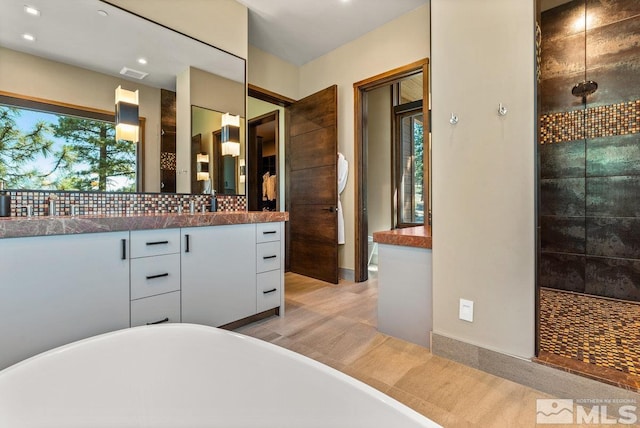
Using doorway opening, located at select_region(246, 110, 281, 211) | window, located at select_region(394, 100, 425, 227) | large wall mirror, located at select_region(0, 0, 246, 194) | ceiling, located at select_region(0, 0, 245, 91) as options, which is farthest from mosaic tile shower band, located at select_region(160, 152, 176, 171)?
window, located at select_region(394, 100, 425, 227)

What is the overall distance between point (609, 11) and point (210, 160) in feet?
12.4

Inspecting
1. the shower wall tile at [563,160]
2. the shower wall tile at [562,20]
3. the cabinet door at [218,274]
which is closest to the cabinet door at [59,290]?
the cabinet door at [218,274]

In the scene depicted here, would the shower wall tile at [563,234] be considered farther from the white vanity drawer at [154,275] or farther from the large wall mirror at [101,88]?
the white vanity drawer at [154,275]

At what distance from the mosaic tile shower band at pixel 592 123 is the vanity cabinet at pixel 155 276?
350cm

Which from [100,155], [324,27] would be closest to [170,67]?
[100,155]

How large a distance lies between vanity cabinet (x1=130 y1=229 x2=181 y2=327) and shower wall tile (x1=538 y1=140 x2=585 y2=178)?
11.2ft

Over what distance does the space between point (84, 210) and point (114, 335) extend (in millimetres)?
1328

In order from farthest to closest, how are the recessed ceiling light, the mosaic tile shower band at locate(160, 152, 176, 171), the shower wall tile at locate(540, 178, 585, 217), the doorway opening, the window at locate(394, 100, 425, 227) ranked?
the window at locate(394, 100, 425, 227) < the doorway opening < the shower wall tile at locate(540, 178, 585, 217) < the mosaic tile shower band at locate(160, 152, 176, 171) < the recessed ceiling light

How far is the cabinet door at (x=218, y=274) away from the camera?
197cm

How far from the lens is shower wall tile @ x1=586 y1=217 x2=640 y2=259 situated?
102 inches

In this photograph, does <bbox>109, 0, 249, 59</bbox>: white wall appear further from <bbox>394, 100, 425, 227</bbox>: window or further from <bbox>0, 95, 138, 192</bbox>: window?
<bbox>394, 100, 425, 227</bbox>: window

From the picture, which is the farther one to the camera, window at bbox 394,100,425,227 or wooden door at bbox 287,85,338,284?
window at bbox 394,100,425,227

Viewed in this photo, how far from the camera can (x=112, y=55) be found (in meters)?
2.15

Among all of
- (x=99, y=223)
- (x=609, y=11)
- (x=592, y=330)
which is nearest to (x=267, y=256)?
(x=99, y=223)
